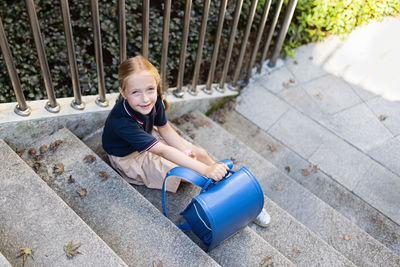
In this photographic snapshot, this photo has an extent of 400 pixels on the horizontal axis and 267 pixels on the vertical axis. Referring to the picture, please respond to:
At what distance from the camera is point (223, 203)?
214 cm

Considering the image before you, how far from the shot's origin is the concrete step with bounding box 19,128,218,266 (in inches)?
82.5

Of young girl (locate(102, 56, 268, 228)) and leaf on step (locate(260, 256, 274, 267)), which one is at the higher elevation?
young girl (locate(102, 56, 268, 228))

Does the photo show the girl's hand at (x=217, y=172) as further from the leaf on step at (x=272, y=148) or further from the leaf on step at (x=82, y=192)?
the leaf on step at (x=272, y=148)

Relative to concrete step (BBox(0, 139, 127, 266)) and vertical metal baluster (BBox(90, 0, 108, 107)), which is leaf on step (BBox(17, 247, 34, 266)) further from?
vertical metal baluster (BBox(90, 0, 108, 107))

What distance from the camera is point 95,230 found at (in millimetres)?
2188

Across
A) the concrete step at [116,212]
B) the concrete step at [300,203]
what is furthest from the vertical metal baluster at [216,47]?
the concrete step at [116,212]

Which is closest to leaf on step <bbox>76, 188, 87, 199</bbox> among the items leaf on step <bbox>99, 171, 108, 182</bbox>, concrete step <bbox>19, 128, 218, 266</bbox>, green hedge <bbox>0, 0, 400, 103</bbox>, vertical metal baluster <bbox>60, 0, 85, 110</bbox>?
concrete step <bbox>19, 128, 218, 266</bbox>

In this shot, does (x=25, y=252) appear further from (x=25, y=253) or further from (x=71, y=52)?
(x=71, y=52)

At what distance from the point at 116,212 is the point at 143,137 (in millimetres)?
530

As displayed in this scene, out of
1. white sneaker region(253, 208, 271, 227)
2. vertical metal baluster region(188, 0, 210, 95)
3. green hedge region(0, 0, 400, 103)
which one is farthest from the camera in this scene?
green hedge region(0, 0, 400, 103)

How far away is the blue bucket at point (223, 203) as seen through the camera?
2.11 m

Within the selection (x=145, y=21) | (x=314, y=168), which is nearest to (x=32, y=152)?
(x=145, y=21)

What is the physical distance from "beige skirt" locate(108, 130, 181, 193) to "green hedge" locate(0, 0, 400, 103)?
1408 millimetres

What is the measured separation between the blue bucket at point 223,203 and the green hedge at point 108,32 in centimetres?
211
